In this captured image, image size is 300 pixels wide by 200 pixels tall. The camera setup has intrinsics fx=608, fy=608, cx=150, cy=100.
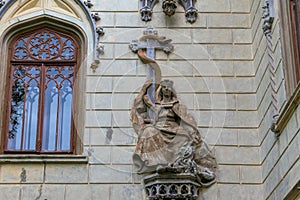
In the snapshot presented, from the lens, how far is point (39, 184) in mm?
9102

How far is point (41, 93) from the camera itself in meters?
9.97

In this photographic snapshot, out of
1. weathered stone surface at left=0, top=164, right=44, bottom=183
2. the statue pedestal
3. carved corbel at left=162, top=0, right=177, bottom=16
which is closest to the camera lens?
the statue pedestal

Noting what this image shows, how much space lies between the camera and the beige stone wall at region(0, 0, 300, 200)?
9062 millimetres

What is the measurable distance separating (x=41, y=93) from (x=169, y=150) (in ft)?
7.85

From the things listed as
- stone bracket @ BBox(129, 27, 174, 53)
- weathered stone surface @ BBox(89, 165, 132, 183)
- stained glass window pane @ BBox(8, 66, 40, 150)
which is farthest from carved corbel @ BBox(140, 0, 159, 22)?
weathered stone surface @ BBox(89, 165, 132, 183)

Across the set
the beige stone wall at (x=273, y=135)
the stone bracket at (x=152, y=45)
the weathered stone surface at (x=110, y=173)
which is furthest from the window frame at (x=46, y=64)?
the beige stone wall at (x=273, y=135)

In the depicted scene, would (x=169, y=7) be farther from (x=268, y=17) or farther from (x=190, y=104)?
(x=268, y=17)

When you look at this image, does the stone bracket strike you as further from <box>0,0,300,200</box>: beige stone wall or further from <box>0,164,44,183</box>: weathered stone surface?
<box>0,164,44,183</box>: weathered stone surface

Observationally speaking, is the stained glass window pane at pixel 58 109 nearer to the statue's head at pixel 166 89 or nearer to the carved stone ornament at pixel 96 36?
the carved stone ornament at pixel 96 36

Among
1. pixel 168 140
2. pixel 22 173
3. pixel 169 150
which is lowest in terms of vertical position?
pixel 22 173

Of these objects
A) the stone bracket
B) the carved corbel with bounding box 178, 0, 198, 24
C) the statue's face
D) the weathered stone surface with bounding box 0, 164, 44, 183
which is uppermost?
the carved corbel with bounding box 178, 0, 198, 24

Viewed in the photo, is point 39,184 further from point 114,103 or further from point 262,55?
point 262,55

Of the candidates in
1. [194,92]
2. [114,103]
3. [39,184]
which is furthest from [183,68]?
[39,184]

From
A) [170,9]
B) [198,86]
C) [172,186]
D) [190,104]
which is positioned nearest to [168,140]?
[172,186]
